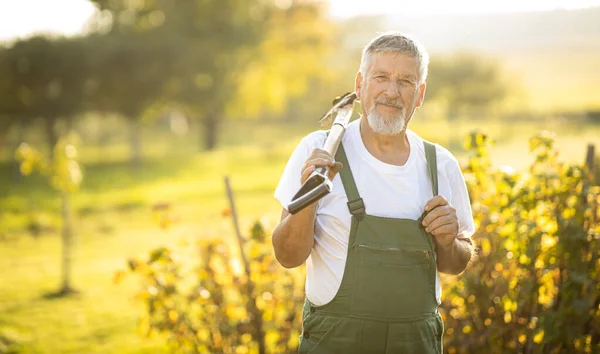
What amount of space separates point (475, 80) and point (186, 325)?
53374mm

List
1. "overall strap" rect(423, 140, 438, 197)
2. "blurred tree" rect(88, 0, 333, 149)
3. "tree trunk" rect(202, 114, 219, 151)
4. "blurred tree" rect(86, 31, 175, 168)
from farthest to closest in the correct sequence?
"tree trunk" rect(202, 114, 219, 151) → "blurred tree" rect(88, 0, 333, 149) → "blurred tree" rect(86, 31, 175, 168) → "overall strap" rect(423, 140, 438, 197)

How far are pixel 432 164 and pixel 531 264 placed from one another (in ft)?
5.62

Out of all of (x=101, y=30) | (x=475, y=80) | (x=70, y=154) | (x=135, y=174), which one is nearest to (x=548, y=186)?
(x=70, y=154)

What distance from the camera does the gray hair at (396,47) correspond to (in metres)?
2.65

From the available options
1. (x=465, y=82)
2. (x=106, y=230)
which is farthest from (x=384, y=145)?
(x=465, y=82)

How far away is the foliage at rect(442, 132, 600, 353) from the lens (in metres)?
3.84

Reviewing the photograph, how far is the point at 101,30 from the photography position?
101 ft

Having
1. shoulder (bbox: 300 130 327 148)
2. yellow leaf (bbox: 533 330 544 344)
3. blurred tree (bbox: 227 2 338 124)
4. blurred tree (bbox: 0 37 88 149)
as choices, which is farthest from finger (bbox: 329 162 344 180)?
blurred tree (bbox: 227 2 338 124)

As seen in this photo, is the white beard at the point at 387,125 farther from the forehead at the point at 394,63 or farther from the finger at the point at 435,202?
the finger at the point at 435,202

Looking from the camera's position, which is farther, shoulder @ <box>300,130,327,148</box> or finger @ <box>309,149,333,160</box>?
shoulder @ <box>300,130,327,148</box>

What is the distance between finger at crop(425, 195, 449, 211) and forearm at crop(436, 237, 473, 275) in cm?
25

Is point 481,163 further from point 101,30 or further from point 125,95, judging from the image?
point 101,30

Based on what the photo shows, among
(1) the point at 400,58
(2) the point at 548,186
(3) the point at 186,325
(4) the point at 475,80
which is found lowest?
(3) the point at 186,325

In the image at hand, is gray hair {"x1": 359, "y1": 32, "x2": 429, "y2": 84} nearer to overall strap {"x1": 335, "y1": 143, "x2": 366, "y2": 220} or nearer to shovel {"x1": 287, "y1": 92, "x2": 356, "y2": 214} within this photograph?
shovel {"x1": 287, "y1": 92, "x2": 356, "y2": 214}
